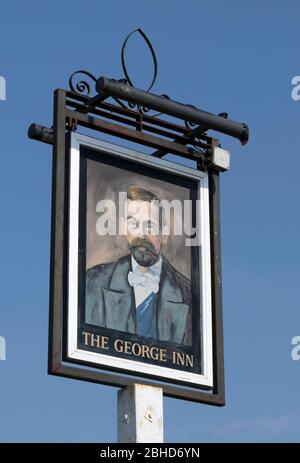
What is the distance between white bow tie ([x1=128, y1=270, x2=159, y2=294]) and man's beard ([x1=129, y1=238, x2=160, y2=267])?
11 centimetres

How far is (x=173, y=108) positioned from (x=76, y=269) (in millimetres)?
2061

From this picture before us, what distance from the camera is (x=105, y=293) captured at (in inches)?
688

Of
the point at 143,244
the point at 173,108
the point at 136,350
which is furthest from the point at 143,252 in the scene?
the point at 173,108

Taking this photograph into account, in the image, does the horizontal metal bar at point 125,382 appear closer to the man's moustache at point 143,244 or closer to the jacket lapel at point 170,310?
the jacket lapel at point 170,310

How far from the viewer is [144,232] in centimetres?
1806

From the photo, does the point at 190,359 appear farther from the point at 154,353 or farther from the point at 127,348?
the point at 127,348

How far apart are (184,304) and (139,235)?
791 mm

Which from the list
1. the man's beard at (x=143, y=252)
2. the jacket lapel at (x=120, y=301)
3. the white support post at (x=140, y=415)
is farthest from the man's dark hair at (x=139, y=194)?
the white support post at (x=140, y=415)

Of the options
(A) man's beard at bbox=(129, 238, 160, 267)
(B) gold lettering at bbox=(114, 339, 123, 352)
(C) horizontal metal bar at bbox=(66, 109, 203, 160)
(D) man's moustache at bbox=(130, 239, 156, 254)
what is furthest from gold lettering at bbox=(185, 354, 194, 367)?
(C) horizontal metal bar at bbox=(66, 109, 203, 160)

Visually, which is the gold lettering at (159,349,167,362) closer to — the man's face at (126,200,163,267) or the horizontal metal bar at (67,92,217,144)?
the man's face at (126,200,163,267)

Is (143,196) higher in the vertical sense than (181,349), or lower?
higher

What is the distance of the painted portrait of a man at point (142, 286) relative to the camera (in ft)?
57.2
